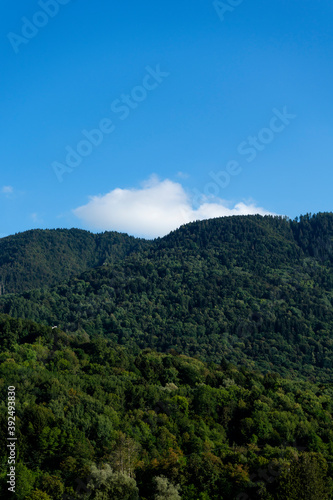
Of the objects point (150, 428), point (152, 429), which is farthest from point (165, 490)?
point (150, 428)

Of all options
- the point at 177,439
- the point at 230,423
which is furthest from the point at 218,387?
the point at 177,439

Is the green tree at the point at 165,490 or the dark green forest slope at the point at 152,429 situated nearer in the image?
the green tree at the point at 165,490

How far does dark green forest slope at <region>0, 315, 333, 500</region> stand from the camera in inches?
1747

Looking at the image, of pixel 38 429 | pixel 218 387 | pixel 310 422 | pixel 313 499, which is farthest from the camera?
pixel 218 387

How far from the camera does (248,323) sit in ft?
624

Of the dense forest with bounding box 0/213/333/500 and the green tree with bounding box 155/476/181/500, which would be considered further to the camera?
the dense forest with bounding box 0/213/333/500

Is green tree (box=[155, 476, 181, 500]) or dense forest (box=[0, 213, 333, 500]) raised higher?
dense forest (box=[0, 213, 333, 500])

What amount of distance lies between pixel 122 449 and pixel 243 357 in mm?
123272

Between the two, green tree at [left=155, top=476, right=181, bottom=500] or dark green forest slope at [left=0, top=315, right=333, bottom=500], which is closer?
green tree at [left=155, top=476, right=181, bottom=500]

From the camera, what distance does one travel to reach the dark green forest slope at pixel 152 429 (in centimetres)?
4438

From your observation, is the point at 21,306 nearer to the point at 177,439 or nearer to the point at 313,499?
the point at 177,439

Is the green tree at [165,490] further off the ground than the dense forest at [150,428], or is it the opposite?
the dense forest at [150,428]

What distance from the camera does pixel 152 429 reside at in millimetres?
59844

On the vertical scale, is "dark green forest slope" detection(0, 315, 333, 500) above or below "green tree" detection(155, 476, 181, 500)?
above
